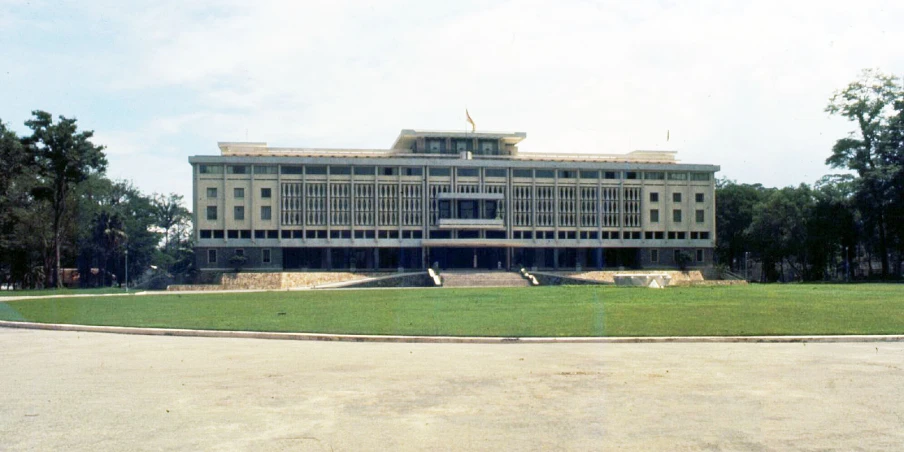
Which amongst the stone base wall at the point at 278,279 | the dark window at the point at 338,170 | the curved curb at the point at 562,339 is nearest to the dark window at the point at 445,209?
the dark window at the point at 338,170

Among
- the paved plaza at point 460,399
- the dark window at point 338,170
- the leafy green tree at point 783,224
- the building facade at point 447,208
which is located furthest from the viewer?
the dark window at point 338,170

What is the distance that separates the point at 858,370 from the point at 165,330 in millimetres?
17330

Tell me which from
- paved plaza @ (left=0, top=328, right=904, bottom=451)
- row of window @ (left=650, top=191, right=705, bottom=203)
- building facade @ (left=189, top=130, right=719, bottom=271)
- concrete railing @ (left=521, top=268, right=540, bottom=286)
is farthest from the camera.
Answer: row of window @ (left=650, top=191, right=705, bottom=203)

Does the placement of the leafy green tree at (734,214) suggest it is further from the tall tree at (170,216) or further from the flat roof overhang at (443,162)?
the tall tree at (170,216)

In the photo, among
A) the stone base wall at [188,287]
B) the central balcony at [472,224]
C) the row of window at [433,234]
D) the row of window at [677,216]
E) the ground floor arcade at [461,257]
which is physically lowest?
the stone base wall at [188,287]

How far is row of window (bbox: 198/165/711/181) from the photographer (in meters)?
87.9

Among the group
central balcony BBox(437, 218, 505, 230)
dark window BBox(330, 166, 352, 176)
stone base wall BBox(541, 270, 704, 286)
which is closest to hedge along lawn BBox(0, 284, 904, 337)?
stone base wall BBox(541, 270, 704, 286)

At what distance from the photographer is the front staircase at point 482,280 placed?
7712cm

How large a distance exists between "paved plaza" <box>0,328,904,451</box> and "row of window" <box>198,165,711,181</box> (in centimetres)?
7178

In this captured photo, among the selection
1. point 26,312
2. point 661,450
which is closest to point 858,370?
point 661,450

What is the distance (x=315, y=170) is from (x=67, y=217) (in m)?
25.7

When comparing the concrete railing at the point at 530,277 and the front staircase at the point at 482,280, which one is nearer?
the front staircase at the point at 482,280

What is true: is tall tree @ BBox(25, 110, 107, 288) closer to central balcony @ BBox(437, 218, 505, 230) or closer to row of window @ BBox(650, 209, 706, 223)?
central balcony @ BBox(437, 218, 505, 230)

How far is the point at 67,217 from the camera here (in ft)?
279
